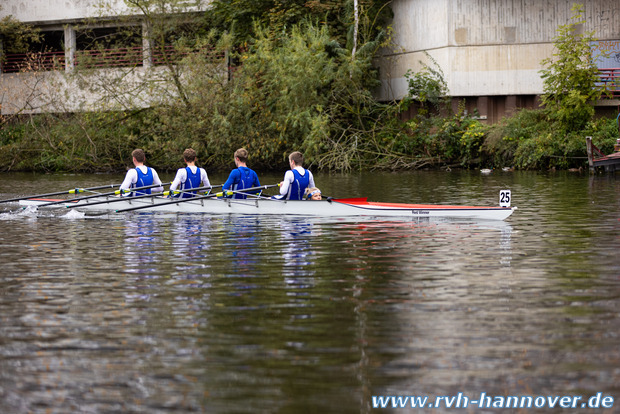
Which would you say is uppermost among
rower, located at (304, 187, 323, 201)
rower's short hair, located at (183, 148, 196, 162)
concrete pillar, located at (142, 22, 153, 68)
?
concrete pillar, located at (142, 22, 153, 68)

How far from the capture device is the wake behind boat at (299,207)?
17.0 m

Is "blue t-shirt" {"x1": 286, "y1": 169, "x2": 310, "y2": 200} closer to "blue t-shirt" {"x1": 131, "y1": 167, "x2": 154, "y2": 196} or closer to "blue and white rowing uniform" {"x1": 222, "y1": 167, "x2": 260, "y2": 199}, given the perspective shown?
"blue and white rowing uniform" {"x1": 222, "y1": 167, "x2": 260, "y2": 199}

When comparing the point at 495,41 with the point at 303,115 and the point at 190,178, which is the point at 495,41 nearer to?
the point at 303,115

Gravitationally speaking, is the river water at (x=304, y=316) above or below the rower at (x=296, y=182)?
below

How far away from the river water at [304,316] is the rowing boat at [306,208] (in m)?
0.39

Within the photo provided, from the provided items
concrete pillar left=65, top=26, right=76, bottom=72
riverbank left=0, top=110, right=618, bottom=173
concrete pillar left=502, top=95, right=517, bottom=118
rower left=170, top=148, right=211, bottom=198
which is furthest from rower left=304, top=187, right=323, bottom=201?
concrete pillar left=65, top=26, right=76, bottom=72

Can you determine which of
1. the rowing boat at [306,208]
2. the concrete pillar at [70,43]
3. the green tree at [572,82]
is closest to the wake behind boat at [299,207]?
the rowing boat at [306,208]

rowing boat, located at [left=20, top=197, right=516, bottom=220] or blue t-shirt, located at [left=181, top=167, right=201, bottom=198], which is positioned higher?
blue t-shirt, located at [left=181, top=167, right=201, bottom=198]

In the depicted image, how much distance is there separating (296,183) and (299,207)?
464 millimetres

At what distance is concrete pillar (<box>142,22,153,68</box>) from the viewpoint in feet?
135

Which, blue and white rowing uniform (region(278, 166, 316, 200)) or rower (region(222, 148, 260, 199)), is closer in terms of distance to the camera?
blue and white rowing uniform (region(278, 166, 316, 200))

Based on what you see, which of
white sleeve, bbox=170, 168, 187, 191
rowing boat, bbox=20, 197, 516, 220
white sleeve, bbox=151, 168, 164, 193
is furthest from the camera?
white sleeve, bbox=151, 168, 164, 193

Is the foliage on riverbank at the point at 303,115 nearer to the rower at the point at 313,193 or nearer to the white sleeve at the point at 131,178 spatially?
the white sleeve at the point at 131,178

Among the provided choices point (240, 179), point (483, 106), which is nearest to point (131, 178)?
point (240, 179)
